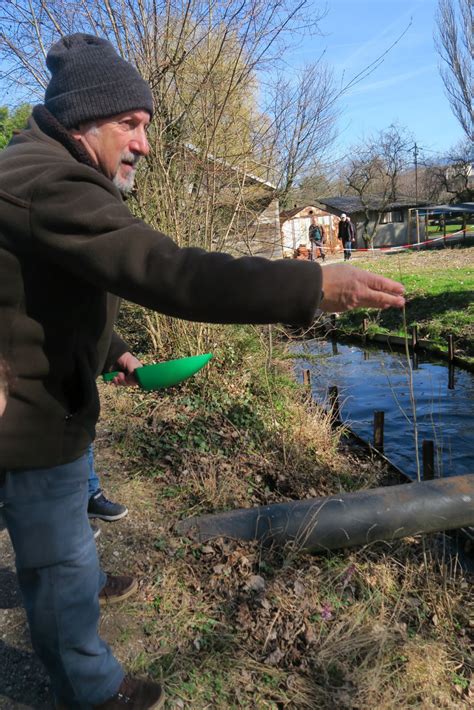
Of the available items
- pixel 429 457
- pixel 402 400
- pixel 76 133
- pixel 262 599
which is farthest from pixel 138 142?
pixel 402 400

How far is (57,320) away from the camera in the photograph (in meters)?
1.66

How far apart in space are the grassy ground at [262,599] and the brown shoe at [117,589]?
6 cm

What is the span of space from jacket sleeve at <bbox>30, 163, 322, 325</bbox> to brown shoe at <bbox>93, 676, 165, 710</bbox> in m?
1.49

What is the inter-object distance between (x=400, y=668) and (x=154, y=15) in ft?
21.1

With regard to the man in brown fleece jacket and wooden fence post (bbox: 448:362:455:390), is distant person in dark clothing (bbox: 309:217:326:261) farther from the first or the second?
the man in brown fleece jacket

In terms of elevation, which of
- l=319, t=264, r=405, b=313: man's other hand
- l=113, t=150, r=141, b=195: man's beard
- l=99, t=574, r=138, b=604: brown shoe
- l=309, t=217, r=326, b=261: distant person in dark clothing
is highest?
l=309, t=217, r=326, b=261: distant person in dark clothing

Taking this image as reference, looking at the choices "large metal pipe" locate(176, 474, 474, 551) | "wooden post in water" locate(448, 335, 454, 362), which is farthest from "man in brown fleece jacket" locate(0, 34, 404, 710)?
"wooden post in water" locate(448, 335, 454, 362)

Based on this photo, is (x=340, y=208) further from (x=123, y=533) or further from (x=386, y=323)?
(x=123, y=533)

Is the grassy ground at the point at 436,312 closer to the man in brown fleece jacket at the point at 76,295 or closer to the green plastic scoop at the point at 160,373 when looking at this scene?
the green plastic scoop at the point at 160,373

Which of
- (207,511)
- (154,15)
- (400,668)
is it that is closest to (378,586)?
(400,668)

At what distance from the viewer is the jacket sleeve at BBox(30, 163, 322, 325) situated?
4.75 ft

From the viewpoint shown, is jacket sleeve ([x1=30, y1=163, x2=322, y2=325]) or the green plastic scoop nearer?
jacket sleeve ([x1=30, y1=163, x2=322, y2=325])

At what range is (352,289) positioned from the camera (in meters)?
1.55

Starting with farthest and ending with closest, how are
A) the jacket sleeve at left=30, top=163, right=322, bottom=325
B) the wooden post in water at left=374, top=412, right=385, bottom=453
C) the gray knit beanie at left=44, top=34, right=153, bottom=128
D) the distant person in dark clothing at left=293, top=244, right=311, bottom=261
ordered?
the distant person in dark clothing at left=293, top=244, right=311, bottom=261
the wooden post in water at left=374, top=412, right=385, bottom=453
the gray knit beanie at left=44, top=34, right=153, bottom=128
the jacket sleeve at left=30, top=163, right=322, bottom=325
